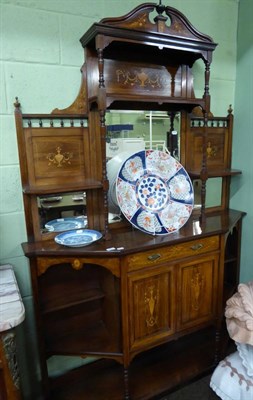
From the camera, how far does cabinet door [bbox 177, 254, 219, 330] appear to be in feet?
5.30

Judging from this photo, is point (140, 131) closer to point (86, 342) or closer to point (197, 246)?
point (197, 246)

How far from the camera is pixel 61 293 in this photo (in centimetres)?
166

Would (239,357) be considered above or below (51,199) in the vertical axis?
below

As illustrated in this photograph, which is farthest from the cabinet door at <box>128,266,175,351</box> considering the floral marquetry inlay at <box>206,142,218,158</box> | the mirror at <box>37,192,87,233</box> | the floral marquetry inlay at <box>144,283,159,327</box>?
the floral marquetry inlay at <box>206,142,218,158</box>

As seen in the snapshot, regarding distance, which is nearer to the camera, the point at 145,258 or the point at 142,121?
the point at 145,258

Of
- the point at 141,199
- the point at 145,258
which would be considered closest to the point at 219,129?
the point at 141,199

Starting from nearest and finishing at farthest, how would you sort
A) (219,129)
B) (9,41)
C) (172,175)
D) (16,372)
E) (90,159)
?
(16,372)
(9,41)
(90,159)
(172,175)
(219,129)

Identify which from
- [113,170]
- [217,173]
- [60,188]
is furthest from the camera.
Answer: [217,173]

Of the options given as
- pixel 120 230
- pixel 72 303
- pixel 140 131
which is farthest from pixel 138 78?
pixel 72 303

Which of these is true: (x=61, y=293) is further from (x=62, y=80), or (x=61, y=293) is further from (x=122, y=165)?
(x=62, y=80)

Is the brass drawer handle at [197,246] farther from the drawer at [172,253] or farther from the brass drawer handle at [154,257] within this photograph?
the brass drawer handle at [154,257]

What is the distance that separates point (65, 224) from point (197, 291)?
34.6 inches

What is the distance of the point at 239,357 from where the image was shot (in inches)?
61.1

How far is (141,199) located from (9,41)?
1042mm
